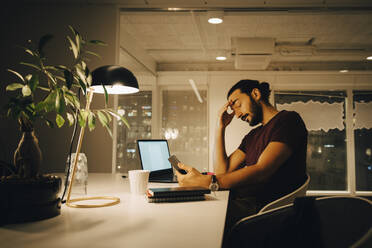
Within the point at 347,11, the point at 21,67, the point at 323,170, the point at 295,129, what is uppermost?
the point at 347,11

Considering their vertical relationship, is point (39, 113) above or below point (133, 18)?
below

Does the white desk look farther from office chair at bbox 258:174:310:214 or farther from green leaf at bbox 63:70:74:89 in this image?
green leaf at bbox 63:70:74:89

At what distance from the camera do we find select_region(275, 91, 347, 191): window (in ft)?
19.1

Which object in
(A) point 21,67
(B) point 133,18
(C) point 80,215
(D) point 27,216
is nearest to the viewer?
(D) point 27,216

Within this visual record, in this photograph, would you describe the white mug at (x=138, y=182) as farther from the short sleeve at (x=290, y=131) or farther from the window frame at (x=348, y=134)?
the window frame at (x=348, y=134)

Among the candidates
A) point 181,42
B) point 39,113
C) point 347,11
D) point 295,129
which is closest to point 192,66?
point 181,42

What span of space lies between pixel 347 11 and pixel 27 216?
350cm

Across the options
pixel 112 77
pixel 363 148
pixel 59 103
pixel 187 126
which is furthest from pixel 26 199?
pixel 363 148

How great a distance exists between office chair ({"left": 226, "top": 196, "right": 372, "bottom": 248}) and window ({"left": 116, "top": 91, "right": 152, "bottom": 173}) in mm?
3748

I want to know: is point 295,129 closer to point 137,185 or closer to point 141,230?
point 137,185

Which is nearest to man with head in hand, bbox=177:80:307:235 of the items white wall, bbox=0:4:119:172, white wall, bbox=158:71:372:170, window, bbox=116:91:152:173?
white wall, bbox=0:4:119:172

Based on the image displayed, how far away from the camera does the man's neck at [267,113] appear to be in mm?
1980

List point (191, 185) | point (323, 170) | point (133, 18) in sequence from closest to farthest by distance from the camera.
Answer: point (191, 185) < point (133, 18) < point (323, 170)

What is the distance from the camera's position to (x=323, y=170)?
5875 millimetres
